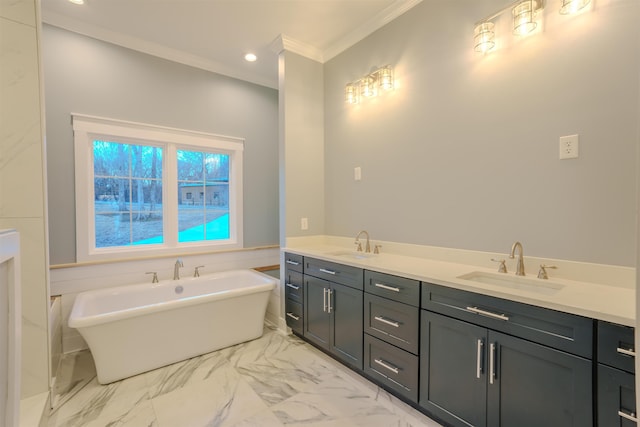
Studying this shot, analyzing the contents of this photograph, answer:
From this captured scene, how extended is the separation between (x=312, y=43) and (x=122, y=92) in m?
1.95

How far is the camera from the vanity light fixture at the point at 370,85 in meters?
2.51

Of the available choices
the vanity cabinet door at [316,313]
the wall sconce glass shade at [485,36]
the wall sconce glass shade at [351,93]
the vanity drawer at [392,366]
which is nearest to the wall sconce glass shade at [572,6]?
the wall sconce glass shade at [485,36]

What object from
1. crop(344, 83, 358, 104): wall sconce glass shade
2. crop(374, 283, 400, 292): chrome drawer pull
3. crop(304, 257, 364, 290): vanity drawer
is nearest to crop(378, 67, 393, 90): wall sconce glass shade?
crop(344, 83, 358, 104): wall sconce glass shade

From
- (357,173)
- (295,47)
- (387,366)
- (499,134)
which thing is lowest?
(387,366)

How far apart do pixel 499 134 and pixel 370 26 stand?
62.1 inches

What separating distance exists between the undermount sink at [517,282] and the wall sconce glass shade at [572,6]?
145cm

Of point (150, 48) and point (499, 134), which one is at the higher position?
point (150, 48)

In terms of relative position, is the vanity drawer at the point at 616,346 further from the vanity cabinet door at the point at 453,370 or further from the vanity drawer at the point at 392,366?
the vanity drawer at the point at 392,366

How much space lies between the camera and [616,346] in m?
1.09

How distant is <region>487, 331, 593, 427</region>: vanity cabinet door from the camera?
117 cm

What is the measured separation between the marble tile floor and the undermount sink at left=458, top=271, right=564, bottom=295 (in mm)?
913

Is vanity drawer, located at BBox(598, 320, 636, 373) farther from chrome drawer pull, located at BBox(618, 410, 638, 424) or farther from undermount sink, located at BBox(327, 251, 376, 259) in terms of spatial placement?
undermount sink, located at BBox(327, 251, 376, 259)

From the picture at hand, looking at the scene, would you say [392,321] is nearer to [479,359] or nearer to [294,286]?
[479,359]

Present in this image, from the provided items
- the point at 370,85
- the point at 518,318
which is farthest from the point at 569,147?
the point at 370,85
